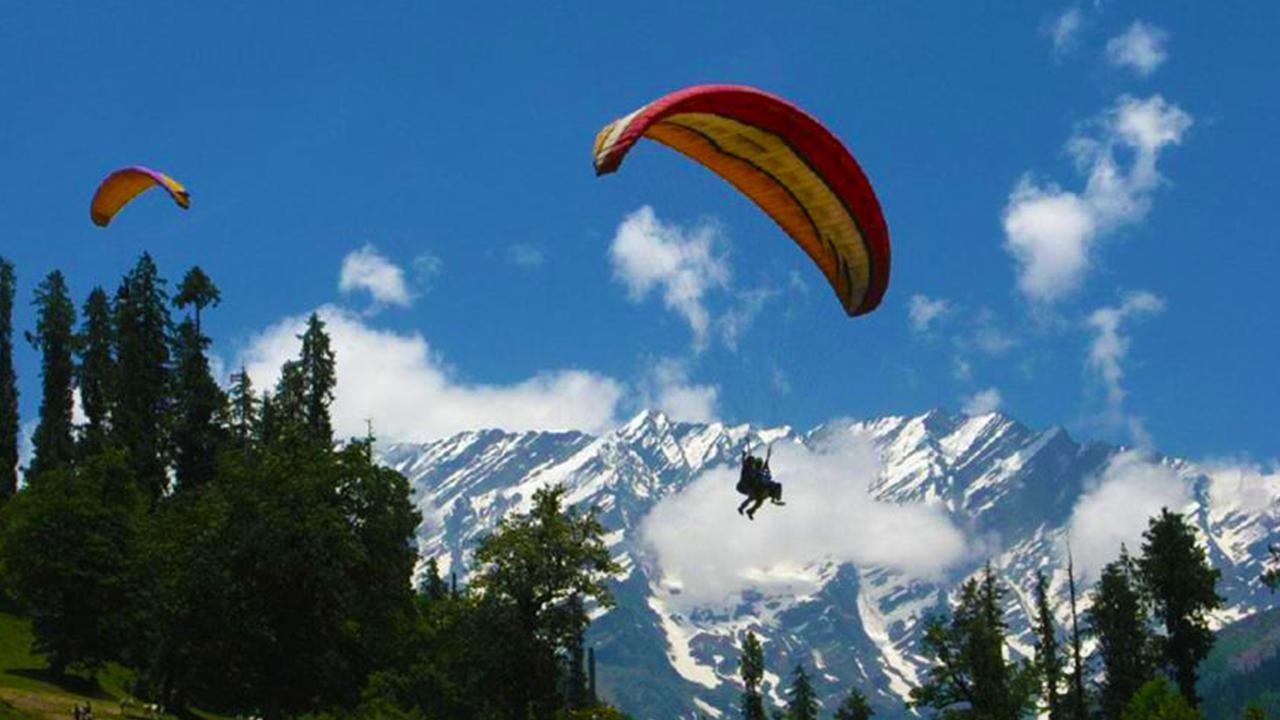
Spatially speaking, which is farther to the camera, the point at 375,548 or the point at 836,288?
the point at 375,548

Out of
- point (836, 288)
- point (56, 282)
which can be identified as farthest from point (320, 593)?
point (56, 282)

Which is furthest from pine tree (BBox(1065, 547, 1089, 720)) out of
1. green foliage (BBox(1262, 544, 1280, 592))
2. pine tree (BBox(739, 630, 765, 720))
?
pine tree (BBox(739, 630, 765, 720))

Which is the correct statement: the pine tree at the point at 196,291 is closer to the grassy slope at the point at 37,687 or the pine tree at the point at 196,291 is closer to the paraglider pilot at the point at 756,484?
the grassy slope at the point at 37,687

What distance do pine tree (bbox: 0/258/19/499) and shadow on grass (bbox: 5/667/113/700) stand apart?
2836 centimetres

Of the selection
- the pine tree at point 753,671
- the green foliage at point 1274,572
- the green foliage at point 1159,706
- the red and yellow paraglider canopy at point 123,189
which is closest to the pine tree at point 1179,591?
the green foliage at point 1274,572

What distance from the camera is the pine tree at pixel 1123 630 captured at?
8369 cm

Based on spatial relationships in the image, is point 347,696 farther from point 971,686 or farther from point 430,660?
point 971,686

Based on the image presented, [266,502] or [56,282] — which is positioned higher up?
[56,282]

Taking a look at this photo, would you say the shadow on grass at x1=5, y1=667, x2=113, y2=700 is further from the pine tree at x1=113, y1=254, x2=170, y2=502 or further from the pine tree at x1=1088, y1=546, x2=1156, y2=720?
the pine tree at x1=1088, y1=546, x2=1156, y2=720

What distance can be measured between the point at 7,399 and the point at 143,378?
14276 mm

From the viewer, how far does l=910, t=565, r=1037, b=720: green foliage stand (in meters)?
66.2

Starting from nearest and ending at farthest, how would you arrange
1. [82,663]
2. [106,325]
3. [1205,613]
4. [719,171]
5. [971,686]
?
1. [719,171]
2. [82,663]
3. [971,686]
4. [1205,613]
5. [106,325]

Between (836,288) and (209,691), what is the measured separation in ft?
88.8

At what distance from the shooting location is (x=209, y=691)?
4709 cm
